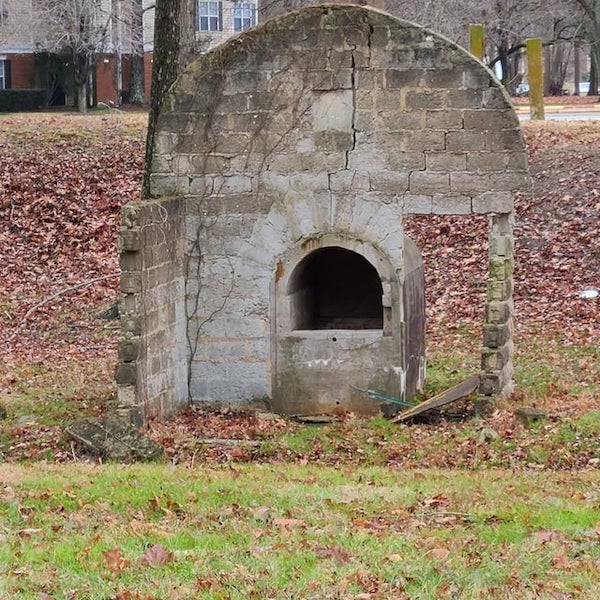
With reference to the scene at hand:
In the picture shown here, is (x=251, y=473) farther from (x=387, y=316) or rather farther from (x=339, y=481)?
(x=387, y=316)

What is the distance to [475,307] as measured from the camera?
64.0 feet

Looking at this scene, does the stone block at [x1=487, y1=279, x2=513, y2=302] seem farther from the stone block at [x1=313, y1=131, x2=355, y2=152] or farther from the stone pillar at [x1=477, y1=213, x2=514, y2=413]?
the stone block at [x1=313, y1=131, x2=355, y2=152]

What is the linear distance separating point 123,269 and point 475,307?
25.2 feet

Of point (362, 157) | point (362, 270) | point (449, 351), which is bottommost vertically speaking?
point (449, 351)

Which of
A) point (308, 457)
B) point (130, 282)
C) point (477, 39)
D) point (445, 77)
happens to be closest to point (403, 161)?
point (445, 77)

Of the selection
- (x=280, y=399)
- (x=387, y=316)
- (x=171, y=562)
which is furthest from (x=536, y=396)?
(x=171, y=562)

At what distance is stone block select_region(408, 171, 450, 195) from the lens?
14.1 m

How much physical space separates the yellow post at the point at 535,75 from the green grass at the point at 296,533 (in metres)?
17.6

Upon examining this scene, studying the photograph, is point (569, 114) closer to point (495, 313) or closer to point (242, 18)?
point (495, 313)

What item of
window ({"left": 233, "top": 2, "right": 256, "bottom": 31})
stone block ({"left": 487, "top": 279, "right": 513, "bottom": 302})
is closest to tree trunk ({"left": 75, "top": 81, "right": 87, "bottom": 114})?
window ({"left": 233, "top": 2, "right": 256, "bottom": 31})

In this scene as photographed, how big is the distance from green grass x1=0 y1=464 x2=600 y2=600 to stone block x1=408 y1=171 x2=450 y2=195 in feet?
13.3

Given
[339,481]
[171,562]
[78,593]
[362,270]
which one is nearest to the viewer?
[78,593]

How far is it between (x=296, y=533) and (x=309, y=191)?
6.54m

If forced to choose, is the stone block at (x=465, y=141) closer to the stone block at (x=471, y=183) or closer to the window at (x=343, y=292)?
the stone block at (x=471, y=183)
